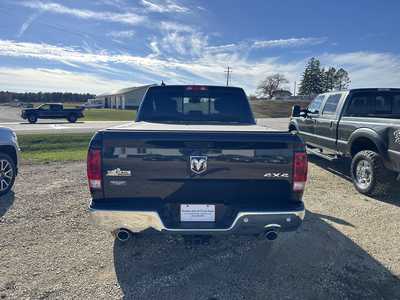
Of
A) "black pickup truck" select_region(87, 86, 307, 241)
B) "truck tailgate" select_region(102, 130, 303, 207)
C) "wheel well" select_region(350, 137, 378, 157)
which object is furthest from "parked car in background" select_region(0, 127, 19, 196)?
"wheel well" select_region(350, 137, 378, 157)

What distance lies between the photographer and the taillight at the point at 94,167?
257 cm

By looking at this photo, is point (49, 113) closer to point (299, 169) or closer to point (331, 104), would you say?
point (331, 104)

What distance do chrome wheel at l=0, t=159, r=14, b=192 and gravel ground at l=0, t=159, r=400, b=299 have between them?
69cm

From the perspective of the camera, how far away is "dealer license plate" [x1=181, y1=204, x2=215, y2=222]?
269 centimetres

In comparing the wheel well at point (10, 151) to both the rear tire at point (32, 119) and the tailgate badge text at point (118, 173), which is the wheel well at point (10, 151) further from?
the rear tire at point (32, 119)

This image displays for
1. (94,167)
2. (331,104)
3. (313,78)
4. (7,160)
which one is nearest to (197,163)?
(94,167)

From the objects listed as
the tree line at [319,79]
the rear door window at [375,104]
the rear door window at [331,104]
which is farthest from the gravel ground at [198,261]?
the tree line at [319,79]

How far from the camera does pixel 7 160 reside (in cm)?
530

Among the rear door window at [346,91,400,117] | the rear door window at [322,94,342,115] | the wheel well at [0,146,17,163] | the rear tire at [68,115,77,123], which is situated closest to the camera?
the wheel well at [0,146,17,163]

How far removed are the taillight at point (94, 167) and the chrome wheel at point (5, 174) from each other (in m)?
3.67

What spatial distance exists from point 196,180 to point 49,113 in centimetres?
2792

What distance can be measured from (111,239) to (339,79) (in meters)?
110

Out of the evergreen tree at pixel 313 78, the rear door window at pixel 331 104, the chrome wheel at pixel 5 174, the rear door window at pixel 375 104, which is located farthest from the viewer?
the evergreen tree at pixel 313 78

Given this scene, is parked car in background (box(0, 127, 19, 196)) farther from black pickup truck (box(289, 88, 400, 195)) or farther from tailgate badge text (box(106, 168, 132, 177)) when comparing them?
black pickup truck (box(289, 88, 400, 195))
